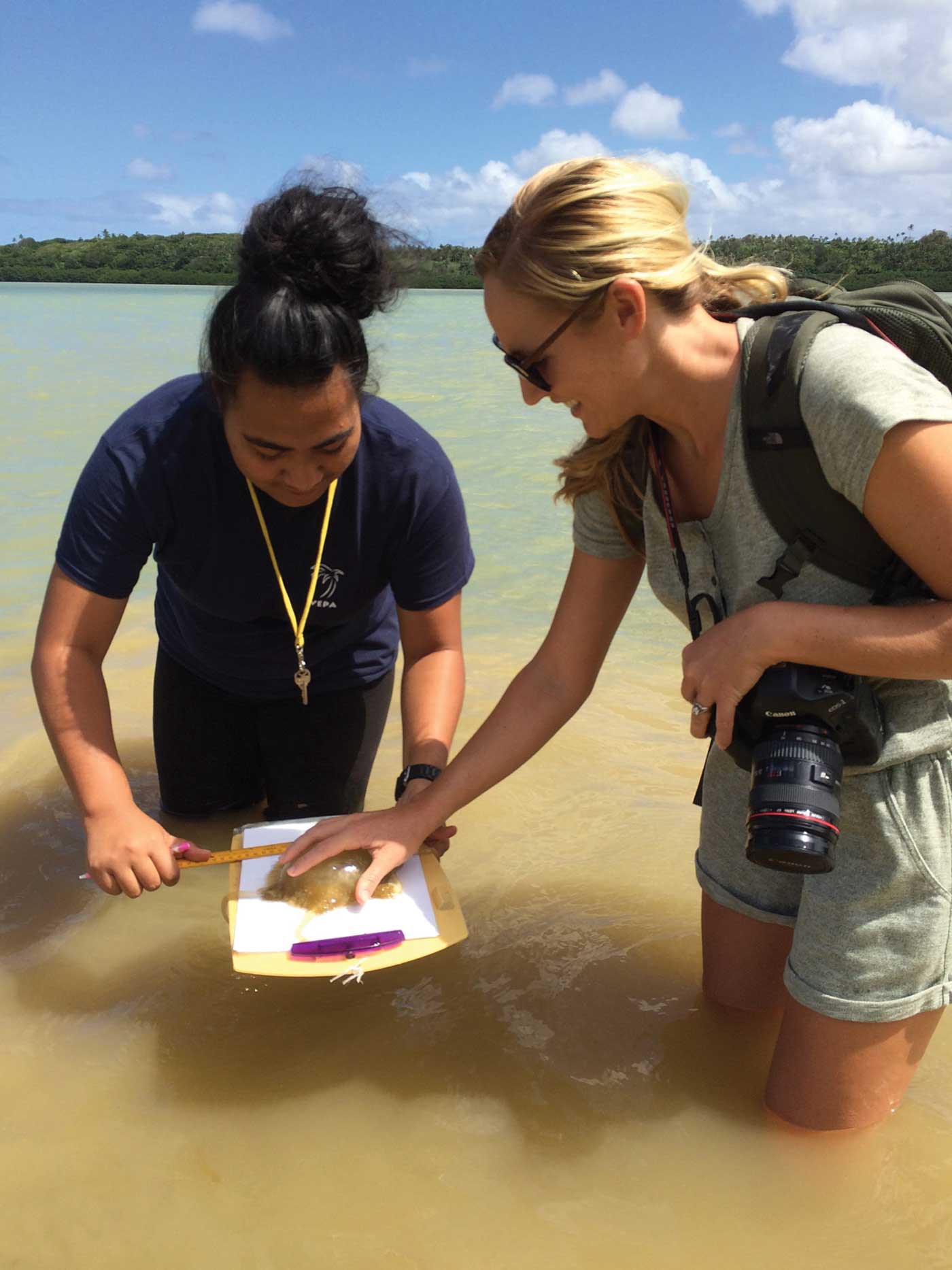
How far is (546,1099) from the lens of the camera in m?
2.47

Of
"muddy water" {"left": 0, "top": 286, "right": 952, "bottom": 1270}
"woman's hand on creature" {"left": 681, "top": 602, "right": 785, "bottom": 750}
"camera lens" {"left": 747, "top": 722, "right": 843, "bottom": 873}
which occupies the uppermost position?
"woman's hand on creature" {"left": 681, "top": 602, "right": 785, "bottom": 750}

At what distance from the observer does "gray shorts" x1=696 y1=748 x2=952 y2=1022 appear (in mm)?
2098

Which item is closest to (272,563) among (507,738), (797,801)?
(507,738)

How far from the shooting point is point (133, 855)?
2.43 meters

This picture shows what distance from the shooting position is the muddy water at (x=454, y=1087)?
6.98ft

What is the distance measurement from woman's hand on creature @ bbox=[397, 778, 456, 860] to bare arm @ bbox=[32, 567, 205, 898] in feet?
1.65

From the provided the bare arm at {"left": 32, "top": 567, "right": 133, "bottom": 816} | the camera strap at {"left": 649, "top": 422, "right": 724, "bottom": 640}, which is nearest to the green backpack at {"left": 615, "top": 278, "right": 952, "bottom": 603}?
the camera strap at {"left": 649, "top": 422, "right": 724, "bottom": 640}

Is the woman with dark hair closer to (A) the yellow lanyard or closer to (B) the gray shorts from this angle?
(A) the yellow lanyard

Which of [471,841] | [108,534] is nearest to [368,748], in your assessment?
[471,841]

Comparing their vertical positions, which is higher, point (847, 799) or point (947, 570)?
point (947, 570)

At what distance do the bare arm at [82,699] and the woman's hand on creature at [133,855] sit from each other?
16 millimetres

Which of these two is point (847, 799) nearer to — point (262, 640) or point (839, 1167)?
point (839, 1167)

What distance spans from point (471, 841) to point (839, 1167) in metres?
1.66

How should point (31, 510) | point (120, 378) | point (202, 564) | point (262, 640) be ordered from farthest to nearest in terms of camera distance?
point (120, 378), point (31, 510), point (262, 640), point (202, 564)
